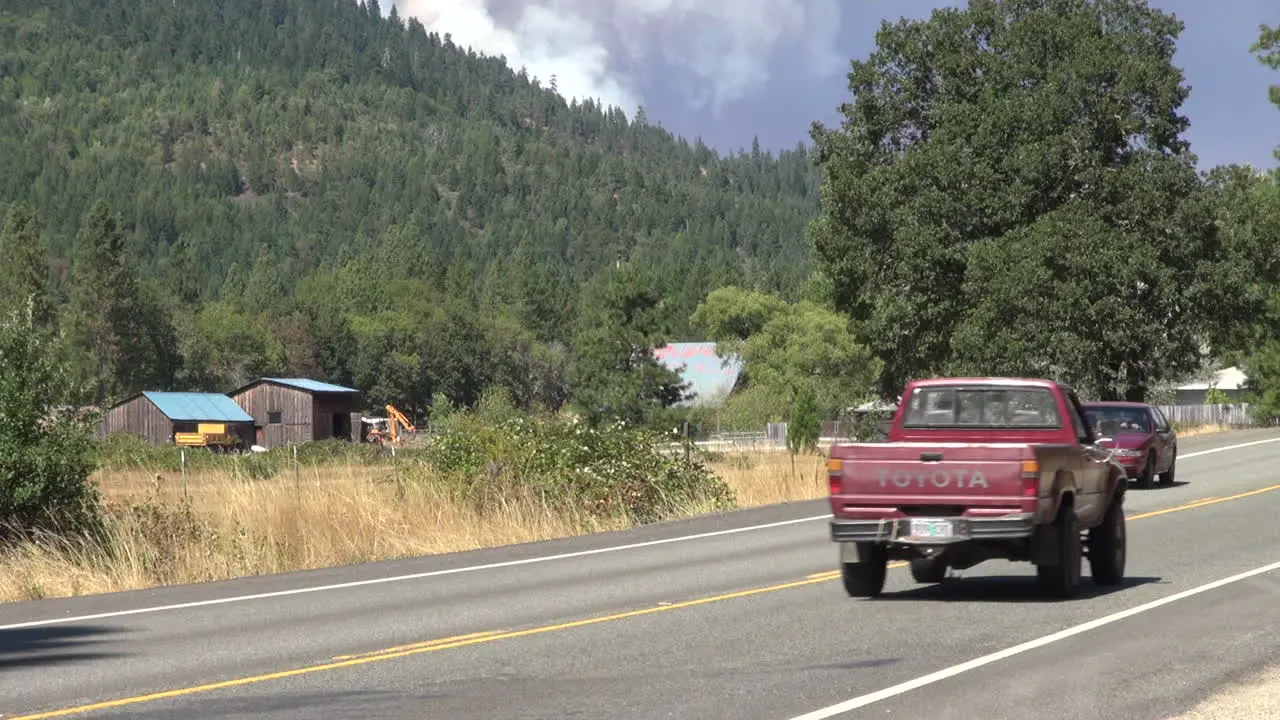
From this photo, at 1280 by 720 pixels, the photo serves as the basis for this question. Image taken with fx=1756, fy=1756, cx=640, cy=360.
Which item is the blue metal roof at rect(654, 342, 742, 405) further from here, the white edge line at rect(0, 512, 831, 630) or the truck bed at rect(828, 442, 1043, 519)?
the truck bed at rect(828, 442, 1043, 519)

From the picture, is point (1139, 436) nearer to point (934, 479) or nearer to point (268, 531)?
point (268, 531)

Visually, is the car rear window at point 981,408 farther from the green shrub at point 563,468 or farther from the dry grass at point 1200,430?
the dry grass at point 1200,430

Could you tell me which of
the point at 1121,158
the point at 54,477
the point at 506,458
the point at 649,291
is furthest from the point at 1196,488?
the point at 649,291

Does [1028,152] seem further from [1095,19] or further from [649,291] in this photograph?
[649,291]

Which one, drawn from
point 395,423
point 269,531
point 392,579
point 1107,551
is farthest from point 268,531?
point 395,423

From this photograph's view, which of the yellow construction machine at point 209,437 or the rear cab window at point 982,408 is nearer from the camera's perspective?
the rear cab window at point 982,408

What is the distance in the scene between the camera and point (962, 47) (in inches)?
2147

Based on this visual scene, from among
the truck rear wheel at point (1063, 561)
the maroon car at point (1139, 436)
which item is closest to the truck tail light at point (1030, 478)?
the truck rear wheel at point (1063, 561)

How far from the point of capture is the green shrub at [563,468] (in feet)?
85.3

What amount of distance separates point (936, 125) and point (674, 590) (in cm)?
3993

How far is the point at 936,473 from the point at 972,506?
40 centimetres

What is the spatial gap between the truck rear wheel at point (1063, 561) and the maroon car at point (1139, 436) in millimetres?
16030

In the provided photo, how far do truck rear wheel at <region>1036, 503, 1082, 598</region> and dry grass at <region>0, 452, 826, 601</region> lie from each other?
921 cm

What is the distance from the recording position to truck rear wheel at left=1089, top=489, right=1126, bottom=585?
16.4 meters
